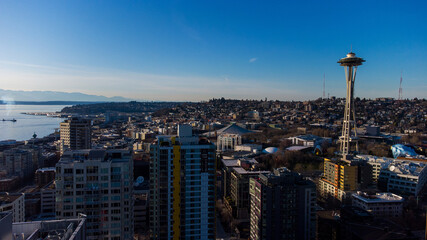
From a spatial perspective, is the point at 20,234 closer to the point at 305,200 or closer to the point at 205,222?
the point at 205,222

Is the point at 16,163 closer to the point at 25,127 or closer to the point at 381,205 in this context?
the point at 381,205

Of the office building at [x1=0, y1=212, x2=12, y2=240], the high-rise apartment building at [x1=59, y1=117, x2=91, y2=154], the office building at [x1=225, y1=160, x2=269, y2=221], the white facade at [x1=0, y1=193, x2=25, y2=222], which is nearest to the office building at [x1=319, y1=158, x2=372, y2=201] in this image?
the office building at [x1=225, y1=160, x2=269, y2=221]

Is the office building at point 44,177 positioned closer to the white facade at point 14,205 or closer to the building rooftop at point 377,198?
the white facade at point 14,205

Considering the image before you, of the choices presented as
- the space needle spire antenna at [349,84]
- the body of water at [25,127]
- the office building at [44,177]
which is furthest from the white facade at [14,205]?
the body of water at [25,127]

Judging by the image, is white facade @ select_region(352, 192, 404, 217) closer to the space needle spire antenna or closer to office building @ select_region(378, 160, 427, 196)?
office building @ select_region(378, 160, 427, 196)

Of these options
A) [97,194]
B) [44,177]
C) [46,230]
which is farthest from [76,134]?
[46,230]
